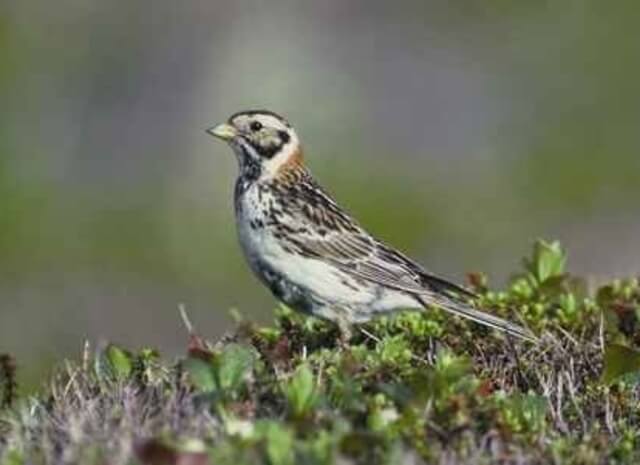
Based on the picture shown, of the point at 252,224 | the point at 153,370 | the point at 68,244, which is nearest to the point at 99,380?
the point at 153,370

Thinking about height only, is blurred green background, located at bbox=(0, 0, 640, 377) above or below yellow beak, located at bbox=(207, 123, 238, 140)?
above

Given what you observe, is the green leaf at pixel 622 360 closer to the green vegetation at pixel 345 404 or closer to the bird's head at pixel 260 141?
the green vegetation at pixel 345 404

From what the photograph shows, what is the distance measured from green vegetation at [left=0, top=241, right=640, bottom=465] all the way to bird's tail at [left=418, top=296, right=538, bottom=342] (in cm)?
6

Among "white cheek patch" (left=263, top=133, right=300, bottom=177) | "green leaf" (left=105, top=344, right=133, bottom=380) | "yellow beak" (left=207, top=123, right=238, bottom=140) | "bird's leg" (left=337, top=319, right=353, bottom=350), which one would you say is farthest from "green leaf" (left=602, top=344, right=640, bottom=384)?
"yellow beak" (left=207, top=123, right=238, bottom=140)

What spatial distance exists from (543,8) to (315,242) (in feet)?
68.0

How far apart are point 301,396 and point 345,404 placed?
255 millimetres

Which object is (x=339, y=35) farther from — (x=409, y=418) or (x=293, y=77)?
(x=409, y=418)

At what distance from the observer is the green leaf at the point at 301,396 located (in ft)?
28.9

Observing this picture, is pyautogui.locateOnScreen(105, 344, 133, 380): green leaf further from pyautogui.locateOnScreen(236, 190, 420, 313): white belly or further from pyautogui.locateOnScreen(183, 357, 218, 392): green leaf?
pyautogui.locateOnScreen(236, 190, 420, 313): white belly

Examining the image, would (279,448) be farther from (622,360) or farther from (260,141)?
(260,141)

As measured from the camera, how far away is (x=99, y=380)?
10.1m

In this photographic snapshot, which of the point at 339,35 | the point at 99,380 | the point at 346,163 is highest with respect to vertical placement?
the point at 339,35

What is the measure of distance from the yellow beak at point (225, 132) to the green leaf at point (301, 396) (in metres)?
4.09

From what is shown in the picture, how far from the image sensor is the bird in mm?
12242
